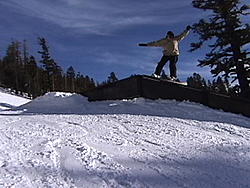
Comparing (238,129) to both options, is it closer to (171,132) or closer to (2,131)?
(171,132)

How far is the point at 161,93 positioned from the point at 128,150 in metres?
6.13

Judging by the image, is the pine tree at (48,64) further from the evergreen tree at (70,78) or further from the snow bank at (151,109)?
the snow bank at (151,109)

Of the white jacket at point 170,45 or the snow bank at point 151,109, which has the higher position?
the white jacket at point 170,45

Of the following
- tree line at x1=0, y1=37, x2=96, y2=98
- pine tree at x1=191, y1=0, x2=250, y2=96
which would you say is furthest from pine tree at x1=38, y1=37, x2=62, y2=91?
pine tree at x1=191, y1=0, x2=250, y2=96

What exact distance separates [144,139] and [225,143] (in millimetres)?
1497

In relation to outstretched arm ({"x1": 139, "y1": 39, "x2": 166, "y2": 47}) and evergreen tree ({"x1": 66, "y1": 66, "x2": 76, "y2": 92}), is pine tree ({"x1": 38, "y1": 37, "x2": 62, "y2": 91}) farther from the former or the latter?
outstretched arm ({"x1": 139, "y1": 39, "x2": 166, "y2": 47})

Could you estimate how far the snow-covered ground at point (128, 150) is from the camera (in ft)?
13.6

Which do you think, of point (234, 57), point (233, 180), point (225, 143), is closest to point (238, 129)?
point (225, 143)

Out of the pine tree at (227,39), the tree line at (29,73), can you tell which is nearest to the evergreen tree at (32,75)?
the tree line at (29,73)

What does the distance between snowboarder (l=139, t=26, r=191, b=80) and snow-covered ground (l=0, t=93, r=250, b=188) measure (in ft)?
11.0

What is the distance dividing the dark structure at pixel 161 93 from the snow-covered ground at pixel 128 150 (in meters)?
0.83

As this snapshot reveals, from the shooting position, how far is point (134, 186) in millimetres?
3873

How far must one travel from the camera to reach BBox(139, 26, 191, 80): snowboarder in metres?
12.2

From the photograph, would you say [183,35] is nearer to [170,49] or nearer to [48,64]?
[170,49]
